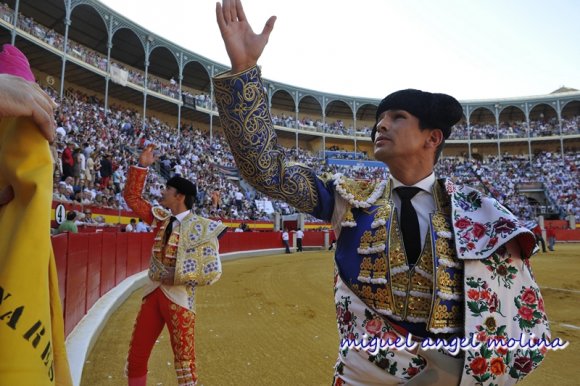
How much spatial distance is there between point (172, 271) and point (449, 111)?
188 cm

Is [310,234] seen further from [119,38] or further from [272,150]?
[272,150]

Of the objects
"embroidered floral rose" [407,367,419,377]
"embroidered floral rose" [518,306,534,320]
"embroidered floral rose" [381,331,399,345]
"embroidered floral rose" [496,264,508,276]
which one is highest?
"embroidered floral rose" [496,264,508,276]

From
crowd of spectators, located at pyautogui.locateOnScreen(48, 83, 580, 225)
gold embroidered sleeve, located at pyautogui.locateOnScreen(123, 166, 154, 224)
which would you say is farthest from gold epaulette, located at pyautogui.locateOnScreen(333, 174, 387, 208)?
gold embroidered sleeve, located at pyautogui.locateOnScreen(123, 166, 154, 224)

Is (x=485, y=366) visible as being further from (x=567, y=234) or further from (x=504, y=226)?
(x=567, y=234)

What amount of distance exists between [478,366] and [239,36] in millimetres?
942

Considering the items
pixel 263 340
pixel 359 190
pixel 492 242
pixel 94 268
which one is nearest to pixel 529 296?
pixel 492 242

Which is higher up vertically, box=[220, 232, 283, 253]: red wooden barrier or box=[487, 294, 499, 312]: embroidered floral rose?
box=[487, 294, 499, 312]: embroidered floral rose

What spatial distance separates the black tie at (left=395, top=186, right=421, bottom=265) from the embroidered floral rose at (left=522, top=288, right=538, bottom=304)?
0.86 ft

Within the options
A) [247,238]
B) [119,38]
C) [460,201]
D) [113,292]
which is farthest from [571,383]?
[119,38]

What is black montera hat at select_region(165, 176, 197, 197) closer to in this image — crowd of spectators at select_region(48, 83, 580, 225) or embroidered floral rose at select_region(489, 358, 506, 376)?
crowd of spectators at select_region(48, 83, 580, 225)

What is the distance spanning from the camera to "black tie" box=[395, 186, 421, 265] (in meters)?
1.12

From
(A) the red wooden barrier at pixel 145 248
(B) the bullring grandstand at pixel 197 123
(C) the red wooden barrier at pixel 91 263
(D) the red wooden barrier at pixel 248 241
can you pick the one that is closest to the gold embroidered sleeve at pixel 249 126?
(C) the red wooden barrier at pixel 91 263

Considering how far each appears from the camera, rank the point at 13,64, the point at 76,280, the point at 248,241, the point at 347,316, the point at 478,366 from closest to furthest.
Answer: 1. the point at 13,64
2. the point at 478,366
3. the point at 347,316
4. the point at 76,280
5. the point at 248,241

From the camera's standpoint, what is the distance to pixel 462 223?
1.08 meters
